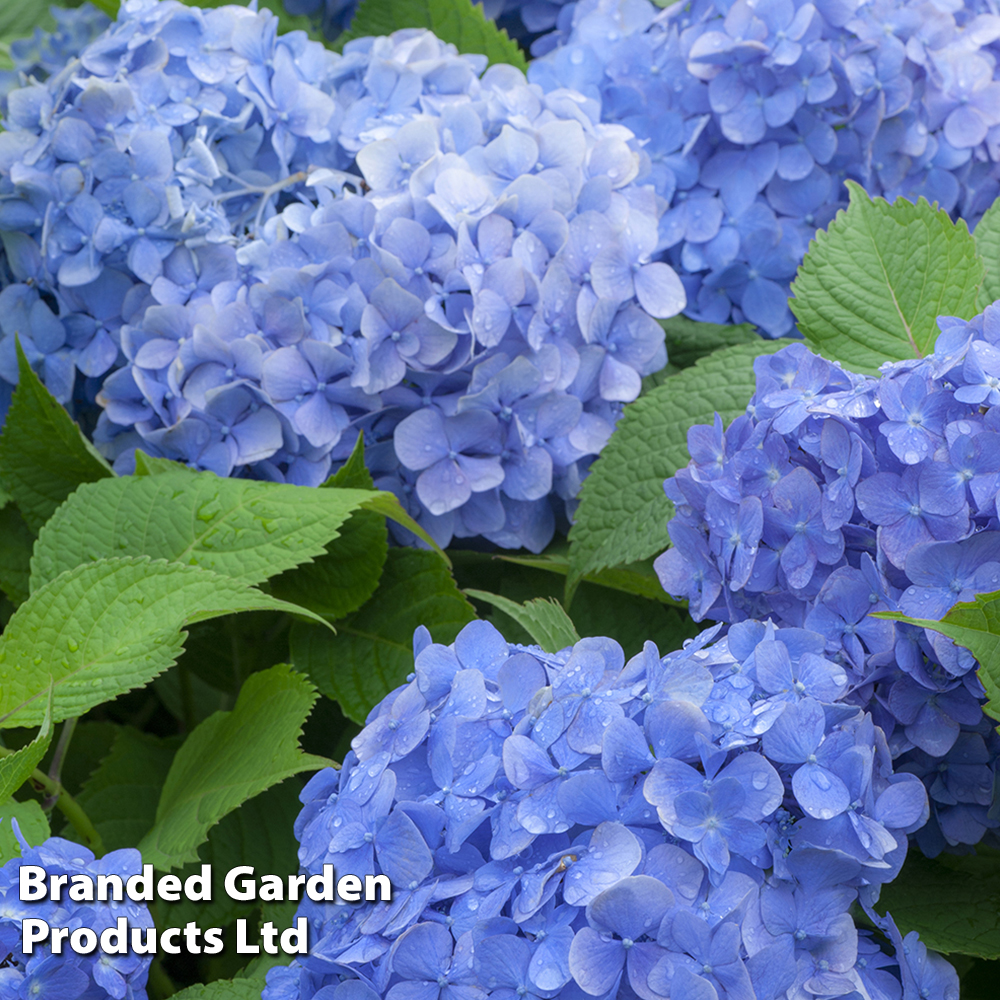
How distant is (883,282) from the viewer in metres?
0.75

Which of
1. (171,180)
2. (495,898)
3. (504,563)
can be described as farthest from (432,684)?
(171,180)

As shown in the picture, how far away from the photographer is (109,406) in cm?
84

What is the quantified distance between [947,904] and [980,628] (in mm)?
209

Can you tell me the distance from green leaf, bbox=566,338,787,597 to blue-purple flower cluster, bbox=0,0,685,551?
3cm

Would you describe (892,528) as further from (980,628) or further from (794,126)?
(794,126)

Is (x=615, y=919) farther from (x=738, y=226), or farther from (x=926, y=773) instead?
(x=738, y=226)

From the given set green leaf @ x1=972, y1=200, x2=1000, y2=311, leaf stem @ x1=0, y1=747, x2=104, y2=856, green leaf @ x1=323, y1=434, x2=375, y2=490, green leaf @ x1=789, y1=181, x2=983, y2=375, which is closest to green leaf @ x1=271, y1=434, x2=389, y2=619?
green leaf @ x1=323, y1=434, x2=375, y2=490

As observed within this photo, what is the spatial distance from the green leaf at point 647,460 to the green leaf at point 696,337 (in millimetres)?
79

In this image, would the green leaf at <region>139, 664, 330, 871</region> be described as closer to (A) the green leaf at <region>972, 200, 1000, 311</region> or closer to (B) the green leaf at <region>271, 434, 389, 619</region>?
(B) the green leaf at <region>271, 434, 389, 619</region>

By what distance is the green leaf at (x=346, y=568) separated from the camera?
78 centimetres

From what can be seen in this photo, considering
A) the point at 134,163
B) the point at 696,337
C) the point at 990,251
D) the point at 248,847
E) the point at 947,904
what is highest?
the point at 134,163

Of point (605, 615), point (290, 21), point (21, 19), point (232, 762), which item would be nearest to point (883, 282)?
point (605, 615)

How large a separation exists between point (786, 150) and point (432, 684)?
0.59 meters

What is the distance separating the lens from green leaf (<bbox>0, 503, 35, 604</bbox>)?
2.78 feet
